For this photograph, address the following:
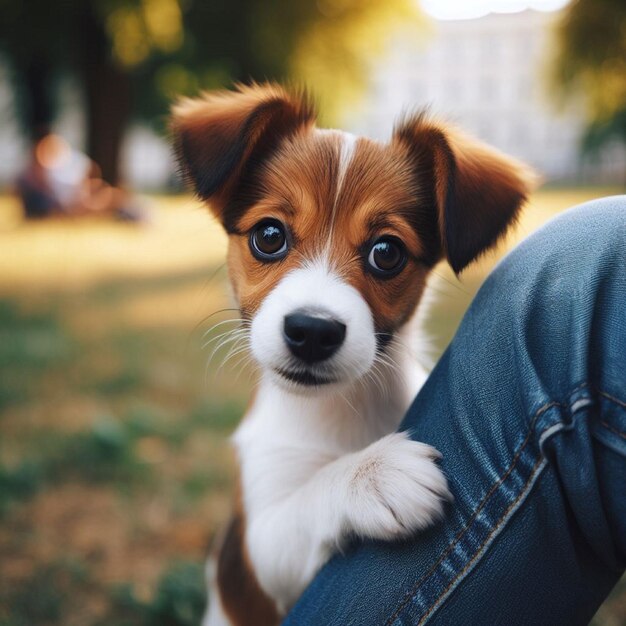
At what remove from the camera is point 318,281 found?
1842 mm

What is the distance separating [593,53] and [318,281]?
17.9m

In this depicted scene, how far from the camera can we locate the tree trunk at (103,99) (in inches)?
565

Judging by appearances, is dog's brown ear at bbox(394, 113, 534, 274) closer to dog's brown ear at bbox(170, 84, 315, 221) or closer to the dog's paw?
dog's brown ear at bbox(170, 84, 315, 221)

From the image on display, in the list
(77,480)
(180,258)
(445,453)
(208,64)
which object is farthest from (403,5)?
(445,453)

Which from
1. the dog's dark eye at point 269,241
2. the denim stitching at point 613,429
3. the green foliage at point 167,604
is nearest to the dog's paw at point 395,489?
the denim stitching at point 613,429

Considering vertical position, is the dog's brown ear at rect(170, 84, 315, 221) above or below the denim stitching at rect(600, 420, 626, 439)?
above

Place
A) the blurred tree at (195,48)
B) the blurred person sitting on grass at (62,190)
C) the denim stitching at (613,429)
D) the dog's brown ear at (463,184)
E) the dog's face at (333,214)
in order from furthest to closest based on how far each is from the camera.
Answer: the blurred person sitting on grass at (62,190) → the blurred tree at (195,48) → the dog's brown ear at (463,184) → the dog's face at (333,214) → the denim stitching at (613,429)

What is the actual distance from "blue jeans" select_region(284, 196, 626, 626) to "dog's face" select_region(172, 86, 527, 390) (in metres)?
0.42

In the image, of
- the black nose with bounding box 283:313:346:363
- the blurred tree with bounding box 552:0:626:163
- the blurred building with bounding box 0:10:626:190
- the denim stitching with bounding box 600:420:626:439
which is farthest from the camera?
the blurred building with bounding box 0:10:626:190

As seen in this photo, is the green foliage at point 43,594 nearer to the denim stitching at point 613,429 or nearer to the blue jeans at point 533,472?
the blue jeans at point 533,472

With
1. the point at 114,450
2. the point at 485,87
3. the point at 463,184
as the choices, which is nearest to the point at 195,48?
the point at 114,450

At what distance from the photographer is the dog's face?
1.83 meters

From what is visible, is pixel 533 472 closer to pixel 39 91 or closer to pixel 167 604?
pixel 167 604

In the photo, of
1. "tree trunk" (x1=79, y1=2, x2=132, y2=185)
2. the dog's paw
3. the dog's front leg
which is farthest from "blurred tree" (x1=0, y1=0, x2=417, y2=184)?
the dog's paw
